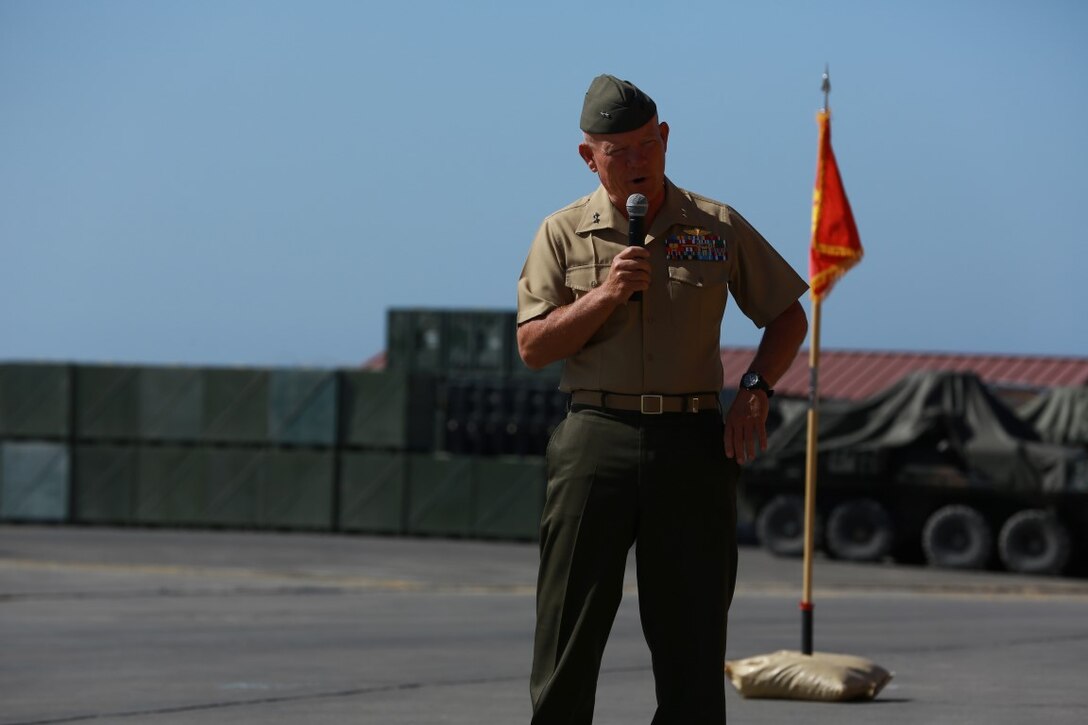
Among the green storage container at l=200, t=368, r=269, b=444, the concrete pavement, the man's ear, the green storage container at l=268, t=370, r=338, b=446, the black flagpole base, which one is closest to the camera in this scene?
the man's ear

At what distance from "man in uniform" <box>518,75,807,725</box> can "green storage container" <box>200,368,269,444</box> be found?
2790 centimetres

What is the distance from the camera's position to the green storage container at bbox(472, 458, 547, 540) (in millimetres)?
30891

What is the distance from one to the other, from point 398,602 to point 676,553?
1322 centimetres

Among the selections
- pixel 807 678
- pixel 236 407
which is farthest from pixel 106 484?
pixel 807 678

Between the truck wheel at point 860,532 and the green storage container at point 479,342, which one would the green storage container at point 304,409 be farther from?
the truck wheel at point 860,532

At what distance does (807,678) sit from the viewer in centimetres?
983

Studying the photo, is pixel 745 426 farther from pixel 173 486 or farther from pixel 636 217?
pixel 173 486

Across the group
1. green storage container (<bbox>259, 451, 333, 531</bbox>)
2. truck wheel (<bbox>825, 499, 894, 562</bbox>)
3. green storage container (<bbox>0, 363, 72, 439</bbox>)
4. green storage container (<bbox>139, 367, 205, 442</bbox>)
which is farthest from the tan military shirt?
green storage container (<bbox>0, 363, 72, 439</bbox>)

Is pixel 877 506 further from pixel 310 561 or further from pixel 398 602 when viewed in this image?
pixel 398 602

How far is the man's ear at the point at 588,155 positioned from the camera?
5543mm

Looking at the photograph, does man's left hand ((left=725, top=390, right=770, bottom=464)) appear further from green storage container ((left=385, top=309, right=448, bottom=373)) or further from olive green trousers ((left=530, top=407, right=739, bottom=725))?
green storage container ((left=385, top=309, right=448, bottom=373))

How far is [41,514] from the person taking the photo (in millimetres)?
33875

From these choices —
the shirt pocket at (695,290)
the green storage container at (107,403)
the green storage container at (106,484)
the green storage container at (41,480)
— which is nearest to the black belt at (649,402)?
the shirt pocket at (695,290)

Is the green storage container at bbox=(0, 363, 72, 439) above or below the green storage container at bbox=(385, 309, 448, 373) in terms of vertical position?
below
